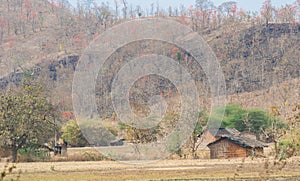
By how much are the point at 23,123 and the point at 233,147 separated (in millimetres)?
21539

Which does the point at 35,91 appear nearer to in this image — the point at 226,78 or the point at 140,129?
the point at 140,129

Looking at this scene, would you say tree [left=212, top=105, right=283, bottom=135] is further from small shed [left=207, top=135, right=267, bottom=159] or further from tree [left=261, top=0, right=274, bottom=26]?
tree [left=261, top=0, right=274, bottom=26]

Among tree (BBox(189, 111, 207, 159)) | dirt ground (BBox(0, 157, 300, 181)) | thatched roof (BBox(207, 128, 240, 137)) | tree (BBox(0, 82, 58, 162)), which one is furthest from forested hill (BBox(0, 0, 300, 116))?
dirt ground (BBox(0, 157, 300, 181))

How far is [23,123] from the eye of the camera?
176 feet

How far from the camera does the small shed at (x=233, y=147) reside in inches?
2183

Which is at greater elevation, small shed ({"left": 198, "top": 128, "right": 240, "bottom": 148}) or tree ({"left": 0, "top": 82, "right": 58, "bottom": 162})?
tree ({"left": 0, "top": 82, "right": 58, "bottom": 162})

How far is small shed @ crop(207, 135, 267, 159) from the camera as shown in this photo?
2183 inches

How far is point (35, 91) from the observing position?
58812 mm

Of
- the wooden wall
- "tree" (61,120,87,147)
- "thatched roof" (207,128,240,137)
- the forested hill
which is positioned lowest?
the wooden wall

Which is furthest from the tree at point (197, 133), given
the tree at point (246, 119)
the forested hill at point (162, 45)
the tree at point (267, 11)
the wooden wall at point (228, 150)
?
the tree at point (267, 11)

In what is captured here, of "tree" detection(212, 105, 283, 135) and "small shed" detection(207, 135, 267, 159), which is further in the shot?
"tree" detection(212, 105, 283, 135)

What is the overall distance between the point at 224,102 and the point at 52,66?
5695 cm

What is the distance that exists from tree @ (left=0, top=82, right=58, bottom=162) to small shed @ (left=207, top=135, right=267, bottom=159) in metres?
17.3

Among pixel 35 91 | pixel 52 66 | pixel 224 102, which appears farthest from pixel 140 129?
pixel 52 66
